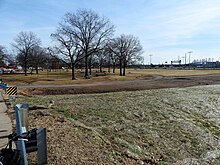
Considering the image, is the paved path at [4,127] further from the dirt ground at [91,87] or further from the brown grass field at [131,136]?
the dirt ground at [91,87]

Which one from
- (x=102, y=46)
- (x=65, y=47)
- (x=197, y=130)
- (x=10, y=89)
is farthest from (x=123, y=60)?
(x=197, y=130)

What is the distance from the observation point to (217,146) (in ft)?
27.0

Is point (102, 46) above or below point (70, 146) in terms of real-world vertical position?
above

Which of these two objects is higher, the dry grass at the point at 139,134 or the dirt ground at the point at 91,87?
the dry grass at the point at 139,134

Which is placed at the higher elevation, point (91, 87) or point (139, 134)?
point (139, 134)

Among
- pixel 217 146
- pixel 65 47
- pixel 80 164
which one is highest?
pixel 65 47

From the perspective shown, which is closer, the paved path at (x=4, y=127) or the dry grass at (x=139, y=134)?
the dry grass at (x=139, y=134)

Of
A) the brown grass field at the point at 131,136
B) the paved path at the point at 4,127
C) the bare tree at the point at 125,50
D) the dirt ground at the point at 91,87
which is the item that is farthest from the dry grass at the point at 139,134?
the bare tree at the point at 125,50

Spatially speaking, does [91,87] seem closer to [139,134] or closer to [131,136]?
[139,134]

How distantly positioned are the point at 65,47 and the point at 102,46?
8.05 meters

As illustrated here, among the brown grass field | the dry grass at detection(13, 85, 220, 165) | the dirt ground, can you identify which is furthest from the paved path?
the dirt ground

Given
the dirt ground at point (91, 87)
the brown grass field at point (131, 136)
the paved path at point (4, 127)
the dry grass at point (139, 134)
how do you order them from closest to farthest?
the brown grass field at point (131, 136) < the dry grass at point (139, 134) < the paved path at point (4, 127) < the dirt ground at point (91, 87)

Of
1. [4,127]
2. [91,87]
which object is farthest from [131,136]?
[91,87]

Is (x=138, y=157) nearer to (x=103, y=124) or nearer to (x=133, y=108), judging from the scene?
(x=103, y=124)
